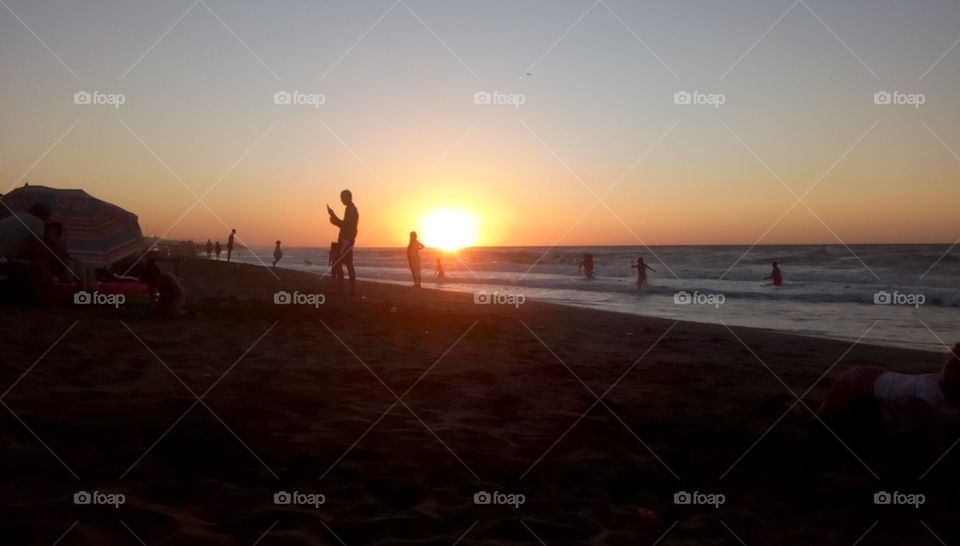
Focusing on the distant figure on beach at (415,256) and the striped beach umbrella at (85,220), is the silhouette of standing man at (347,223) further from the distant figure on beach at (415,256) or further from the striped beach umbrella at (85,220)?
the distant figure on beach at (415,256)

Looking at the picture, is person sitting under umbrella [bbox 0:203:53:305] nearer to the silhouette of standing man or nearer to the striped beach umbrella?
the striped beach umbrella

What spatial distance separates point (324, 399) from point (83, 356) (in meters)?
2.63

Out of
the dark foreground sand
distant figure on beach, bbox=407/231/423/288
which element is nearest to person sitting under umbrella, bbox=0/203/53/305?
the dark foreground sand

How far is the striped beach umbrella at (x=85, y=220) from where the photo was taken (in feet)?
37.6

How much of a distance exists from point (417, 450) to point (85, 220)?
9.72 meters

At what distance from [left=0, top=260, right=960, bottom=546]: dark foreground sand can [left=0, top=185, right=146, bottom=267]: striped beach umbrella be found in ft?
11.7

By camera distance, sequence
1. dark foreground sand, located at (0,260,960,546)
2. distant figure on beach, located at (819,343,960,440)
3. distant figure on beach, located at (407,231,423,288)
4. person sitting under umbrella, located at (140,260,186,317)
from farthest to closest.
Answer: distant figure on beach, located at (407,231,423,288), person sitting under umbrella, located at (140,260,186,317), distant figure on beach, located at (819,343,960,440), dark foreground sand, located at (0,260,960,546)

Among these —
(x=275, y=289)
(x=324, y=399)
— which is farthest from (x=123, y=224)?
(x=324, y=399)

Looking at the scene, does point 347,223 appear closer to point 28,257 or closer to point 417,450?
point 28,257

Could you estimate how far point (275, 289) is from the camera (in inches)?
704

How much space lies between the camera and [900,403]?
4.41 metres

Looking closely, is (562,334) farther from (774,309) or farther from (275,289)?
(774,309)

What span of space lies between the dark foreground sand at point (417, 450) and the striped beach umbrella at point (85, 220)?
11.7 feet

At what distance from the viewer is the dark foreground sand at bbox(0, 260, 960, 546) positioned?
3314 mm
